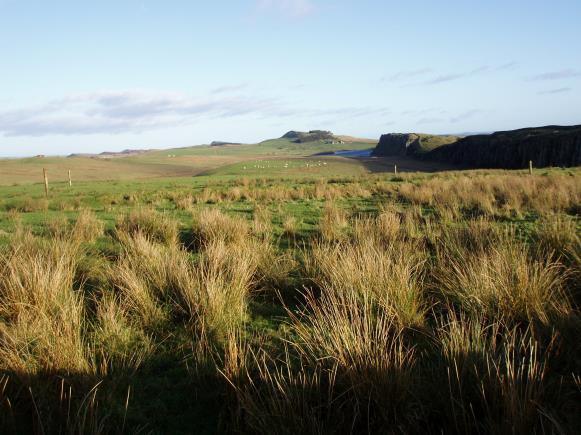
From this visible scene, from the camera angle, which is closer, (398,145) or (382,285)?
(382,285)

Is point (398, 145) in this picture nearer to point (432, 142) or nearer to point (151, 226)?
point (432, 142)

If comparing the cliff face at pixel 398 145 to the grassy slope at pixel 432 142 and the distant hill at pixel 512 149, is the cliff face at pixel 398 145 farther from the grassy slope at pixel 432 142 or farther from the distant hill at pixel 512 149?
the distant hill at pixel 512 149

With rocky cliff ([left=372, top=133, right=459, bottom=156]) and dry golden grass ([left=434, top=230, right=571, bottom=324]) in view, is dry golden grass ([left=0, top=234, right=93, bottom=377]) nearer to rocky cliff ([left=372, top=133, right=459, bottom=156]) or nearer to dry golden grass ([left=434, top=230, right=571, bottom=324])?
dry golden grass ([left=434, top=230, right=571, bottom=324])

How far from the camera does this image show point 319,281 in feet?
Result: 17.5

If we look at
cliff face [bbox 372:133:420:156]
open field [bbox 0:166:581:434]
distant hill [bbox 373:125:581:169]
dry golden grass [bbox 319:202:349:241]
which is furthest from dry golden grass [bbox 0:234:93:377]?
cliff face [bbox 372:133:420:156]

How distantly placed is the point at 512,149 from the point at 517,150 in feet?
3.34

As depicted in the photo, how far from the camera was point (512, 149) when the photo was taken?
218ft

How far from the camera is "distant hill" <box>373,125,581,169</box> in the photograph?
56219mm

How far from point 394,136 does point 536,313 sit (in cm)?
12772

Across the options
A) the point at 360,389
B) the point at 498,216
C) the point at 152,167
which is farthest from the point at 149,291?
the point at 152,167

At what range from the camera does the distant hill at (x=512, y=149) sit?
56219mm

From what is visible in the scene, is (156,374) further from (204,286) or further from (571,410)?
(571,410)

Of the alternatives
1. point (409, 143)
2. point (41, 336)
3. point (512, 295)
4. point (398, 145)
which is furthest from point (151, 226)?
point (398, 145)

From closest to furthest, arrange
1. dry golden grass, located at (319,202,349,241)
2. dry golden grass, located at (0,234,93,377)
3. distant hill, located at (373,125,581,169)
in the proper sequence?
dry golden grass, located at (0,234,93,377), dry golden grass, located at (319,202,349,241), distant hill, located at (373,125,581,169)
